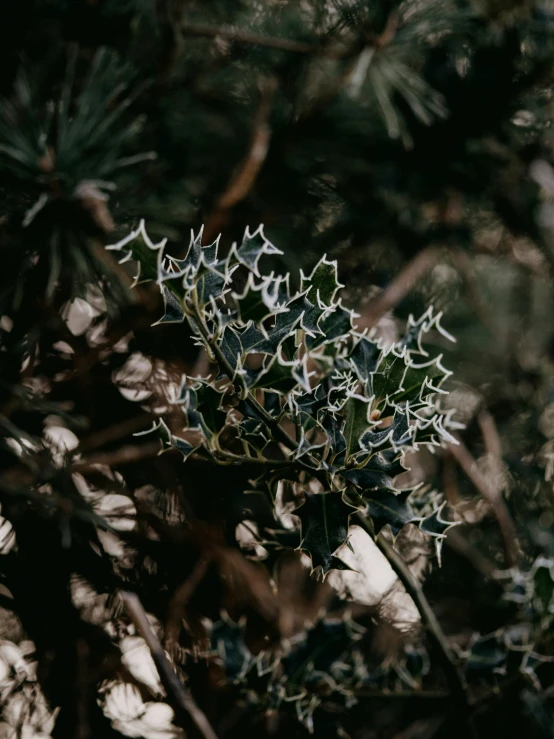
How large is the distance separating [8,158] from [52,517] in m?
0.27

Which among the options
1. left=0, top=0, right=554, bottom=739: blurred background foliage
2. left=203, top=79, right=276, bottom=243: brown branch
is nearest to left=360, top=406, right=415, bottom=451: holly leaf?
left=0, top=0, right=554, bottom=739: blurred background foliage

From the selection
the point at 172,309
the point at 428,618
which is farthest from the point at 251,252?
the point at 428,618

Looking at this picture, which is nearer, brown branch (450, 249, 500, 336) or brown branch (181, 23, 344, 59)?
brown branch (181, 23, 344, 59)

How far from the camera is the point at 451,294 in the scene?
88 centimetres

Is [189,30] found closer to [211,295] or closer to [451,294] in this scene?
[211,295]

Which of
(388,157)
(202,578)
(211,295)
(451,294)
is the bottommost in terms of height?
(202,578)

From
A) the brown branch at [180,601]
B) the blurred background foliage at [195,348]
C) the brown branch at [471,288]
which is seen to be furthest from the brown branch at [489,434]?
the brown branch at [180,601]

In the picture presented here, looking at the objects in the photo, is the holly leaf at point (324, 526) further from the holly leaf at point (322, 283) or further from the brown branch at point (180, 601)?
the brown branch at point (180, 601)

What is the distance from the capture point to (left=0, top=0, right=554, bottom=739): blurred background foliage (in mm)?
485

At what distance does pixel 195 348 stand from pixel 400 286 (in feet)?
0.85

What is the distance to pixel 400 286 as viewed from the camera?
2.38ft

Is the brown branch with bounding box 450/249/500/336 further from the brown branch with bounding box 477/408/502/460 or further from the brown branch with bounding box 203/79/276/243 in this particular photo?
the brown branch with bounding box 203/79/276/243

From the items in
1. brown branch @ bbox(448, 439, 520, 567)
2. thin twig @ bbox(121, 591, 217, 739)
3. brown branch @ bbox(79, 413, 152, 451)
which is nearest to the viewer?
thin twig @ bbox(121, 591, 217, 739)

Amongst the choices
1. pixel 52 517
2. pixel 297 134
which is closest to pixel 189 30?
pixel 297 134
